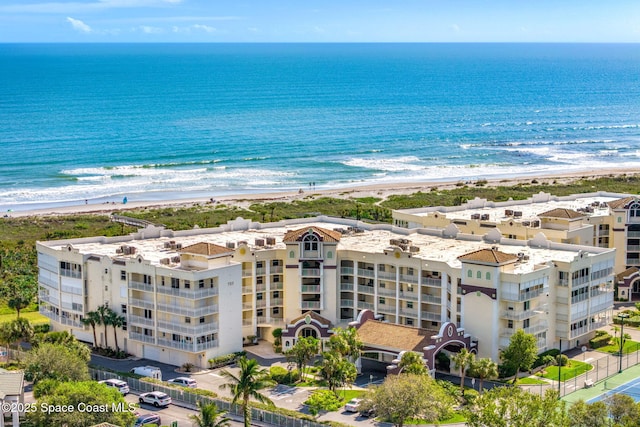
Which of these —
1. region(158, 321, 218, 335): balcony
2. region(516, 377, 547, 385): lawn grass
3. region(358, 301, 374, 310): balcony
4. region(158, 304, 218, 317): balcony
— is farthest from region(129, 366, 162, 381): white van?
region(516, 377, 547, 385): lawn grass

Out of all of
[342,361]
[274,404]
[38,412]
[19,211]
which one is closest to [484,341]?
[342,361]

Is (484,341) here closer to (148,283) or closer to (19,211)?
(148,283)

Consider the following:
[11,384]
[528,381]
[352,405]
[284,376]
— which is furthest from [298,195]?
[11,384]

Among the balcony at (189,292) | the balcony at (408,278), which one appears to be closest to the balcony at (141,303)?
the balcony at (189,292)

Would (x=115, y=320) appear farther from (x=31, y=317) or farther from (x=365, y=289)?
(x=365, y=289)

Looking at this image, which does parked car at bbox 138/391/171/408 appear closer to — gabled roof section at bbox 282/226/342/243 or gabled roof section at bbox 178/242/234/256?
gabled roof section at bbox 178/242/234/256

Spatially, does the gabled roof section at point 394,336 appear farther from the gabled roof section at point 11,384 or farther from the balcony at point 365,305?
the gabled roof section at point 11,384
